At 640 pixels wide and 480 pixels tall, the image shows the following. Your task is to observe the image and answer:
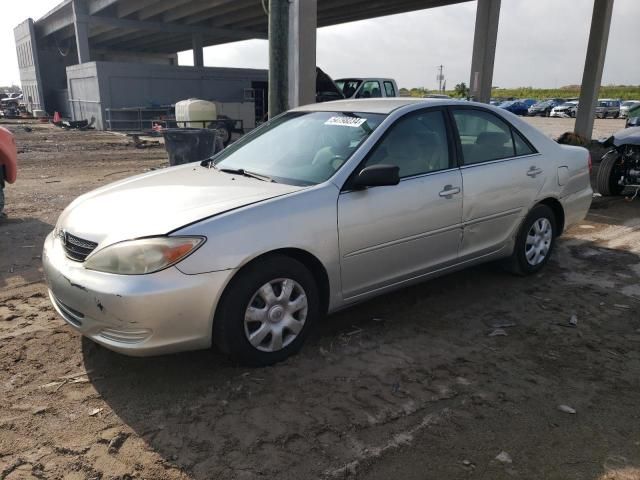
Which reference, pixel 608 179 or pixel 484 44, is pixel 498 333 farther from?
pixel 484 44

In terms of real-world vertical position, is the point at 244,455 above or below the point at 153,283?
below

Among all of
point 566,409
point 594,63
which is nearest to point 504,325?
point 566,409

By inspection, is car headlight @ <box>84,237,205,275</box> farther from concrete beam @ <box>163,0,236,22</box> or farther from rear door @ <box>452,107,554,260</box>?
concrete beam @ <box>163,0,236,22</box>

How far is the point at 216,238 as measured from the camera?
2.88 metres

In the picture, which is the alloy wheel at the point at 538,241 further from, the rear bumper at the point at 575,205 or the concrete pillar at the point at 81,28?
the concrete pillar at the point at 81,28

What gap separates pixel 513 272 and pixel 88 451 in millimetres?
3800

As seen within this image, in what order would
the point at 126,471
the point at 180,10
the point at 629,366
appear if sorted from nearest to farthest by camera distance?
the point at 126,471
the point at 629,366
the point at 180,10

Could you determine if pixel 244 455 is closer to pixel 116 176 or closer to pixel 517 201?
pixel 517 201

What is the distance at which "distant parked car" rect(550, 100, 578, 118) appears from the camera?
43406 mm

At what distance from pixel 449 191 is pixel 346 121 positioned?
0.94m

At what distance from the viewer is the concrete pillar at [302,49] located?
10977 millimetres

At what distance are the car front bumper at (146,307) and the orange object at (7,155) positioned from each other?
4.49m

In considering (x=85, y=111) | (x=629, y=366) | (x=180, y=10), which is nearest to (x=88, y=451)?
(x=629, y=366)

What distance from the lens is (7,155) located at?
21.5ft
